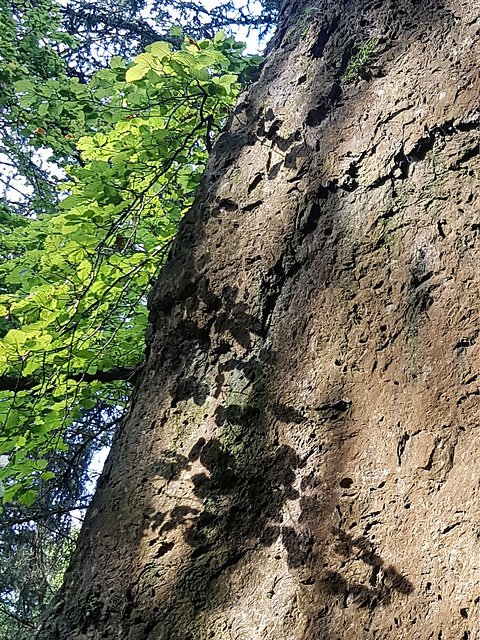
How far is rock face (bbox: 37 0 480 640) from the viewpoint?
4.65 ft

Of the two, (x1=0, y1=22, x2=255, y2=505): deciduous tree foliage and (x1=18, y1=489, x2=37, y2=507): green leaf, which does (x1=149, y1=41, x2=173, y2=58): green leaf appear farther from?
(x1=18, y1=489, x2=37, y2=507): green leaf

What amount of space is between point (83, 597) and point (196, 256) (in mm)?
1330

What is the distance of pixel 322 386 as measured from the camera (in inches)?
66.9

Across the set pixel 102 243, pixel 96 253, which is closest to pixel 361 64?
pixel 102 243

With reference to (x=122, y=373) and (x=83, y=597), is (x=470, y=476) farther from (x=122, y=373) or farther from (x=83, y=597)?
(x=122, y=373)

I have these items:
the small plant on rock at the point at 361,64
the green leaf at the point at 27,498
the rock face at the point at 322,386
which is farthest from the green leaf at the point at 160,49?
the green leaf at the point at 27,498

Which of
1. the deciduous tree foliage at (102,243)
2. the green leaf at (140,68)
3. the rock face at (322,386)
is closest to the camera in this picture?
the rock face at (322,386)

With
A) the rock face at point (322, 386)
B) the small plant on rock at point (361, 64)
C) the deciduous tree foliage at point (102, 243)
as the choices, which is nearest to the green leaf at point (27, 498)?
the deciduous tree foliage at point (102, 243)

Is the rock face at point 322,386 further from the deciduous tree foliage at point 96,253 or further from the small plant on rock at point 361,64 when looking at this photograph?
the deciduous tree foliage at point 96,253

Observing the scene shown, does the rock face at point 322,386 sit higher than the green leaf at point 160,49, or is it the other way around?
the green leaf at point 160,49

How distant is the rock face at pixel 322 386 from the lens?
1416 mm

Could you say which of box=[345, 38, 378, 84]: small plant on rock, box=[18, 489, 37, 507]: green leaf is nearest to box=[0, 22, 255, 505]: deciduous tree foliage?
box=[18, 489, 37, 507]: green leaf

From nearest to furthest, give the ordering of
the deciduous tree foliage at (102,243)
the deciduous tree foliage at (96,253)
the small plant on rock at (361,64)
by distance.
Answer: the small plant on rock at (361,64)
the deciduous tree foliage at (96,253)
the deciduous tree foliage at (102,243)

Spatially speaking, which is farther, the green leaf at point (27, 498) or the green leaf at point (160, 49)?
the green leaf at point (27, 498)
